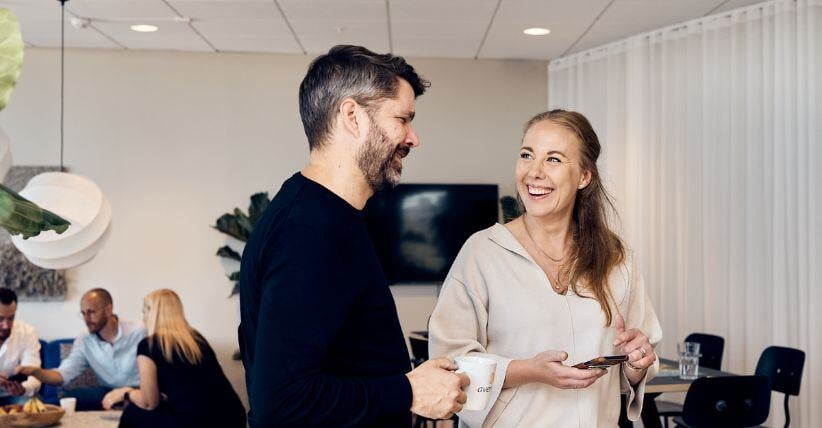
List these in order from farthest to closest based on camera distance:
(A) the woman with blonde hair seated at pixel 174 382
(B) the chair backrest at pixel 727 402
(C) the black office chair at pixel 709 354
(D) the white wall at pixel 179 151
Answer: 1. (D) the white wall at pixel 179 151
2. (C) the black office chair at pixel 709 354
3. (A) the woman with blonde hair seated at pixel 174 382
4. (B) the chair backrest at pixel 727 402

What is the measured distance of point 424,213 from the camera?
7133 mm

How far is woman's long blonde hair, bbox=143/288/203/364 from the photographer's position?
14.7 feet

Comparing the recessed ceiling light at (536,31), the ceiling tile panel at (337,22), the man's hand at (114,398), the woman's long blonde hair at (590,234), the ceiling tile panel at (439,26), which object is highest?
the ceiling tile panel at (337,22)

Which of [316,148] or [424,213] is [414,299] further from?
[316,148]

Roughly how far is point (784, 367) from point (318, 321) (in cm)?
420

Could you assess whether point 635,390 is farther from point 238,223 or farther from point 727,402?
point 238,223

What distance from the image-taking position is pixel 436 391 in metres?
1.35

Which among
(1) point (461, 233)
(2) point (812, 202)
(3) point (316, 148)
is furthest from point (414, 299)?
(3) point (316, 148)

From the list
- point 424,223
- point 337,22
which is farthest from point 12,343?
point 424,223

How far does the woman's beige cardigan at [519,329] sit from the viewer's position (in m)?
2.01

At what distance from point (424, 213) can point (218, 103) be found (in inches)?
75.5

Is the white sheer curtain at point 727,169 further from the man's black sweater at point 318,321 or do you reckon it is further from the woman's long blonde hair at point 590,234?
the man's black sweater at point 318,321

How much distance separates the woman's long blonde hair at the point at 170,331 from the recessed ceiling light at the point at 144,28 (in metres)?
2.44

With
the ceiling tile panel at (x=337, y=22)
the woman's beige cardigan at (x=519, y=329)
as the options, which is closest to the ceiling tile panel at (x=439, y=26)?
the ceiling tile panel at (x=337, y=22)
